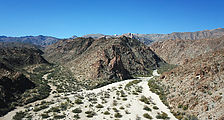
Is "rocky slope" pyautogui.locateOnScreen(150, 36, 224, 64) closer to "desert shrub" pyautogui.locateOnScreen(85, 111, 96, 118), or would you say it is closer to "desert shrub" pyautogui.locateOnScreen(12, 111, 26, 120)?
"desert shrub" pyautogui.locateOnScreen(85, 111, 96, 118)

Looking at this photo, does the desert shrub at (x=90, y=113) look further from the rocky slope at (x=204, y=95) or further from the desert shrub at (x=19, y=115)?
the rocky slope at (x=204, y=95)

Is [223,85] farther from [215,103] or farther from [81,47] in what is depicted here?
[81,47]

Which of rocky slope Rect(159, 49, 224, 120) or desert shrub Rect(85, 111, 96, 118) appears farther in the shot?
desert shrub Rect(85, 111, 96, 118)

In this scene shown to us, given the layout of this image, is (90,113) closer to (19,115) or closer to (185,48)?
(19,115)

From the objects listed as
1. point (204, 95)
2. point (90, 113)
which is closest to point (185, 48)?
point (204, 95)

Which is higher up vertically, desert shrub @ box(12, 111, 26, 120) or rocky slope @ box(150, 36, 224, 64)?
rocky slope @ box(150, 36, 224, 64)

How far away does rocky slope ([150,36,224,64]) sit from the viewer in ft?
326

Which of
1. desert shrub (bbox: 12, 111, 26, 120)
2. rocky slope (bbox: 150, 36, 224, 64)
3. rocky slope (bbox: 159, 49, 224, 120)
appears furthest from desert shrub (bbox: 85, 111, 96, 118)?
rocky slope (bbox: 150, 36, 224, 64)

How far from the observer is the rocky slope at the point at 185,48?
99406 mm

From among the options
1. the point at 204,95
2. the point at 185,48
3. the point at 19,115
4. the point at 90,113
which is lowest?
the point at 90,113

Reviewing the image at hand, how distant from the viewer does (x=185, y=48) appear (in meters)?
117

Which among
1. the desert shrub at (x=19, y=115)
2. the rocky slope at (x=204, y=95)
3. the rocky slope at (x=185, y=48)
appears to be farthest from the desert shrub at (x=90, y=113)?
the rocky slope at (x=185, y=48)

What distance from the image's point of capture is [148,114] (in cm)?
1994

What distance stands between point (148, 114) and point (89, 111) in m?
8.88
